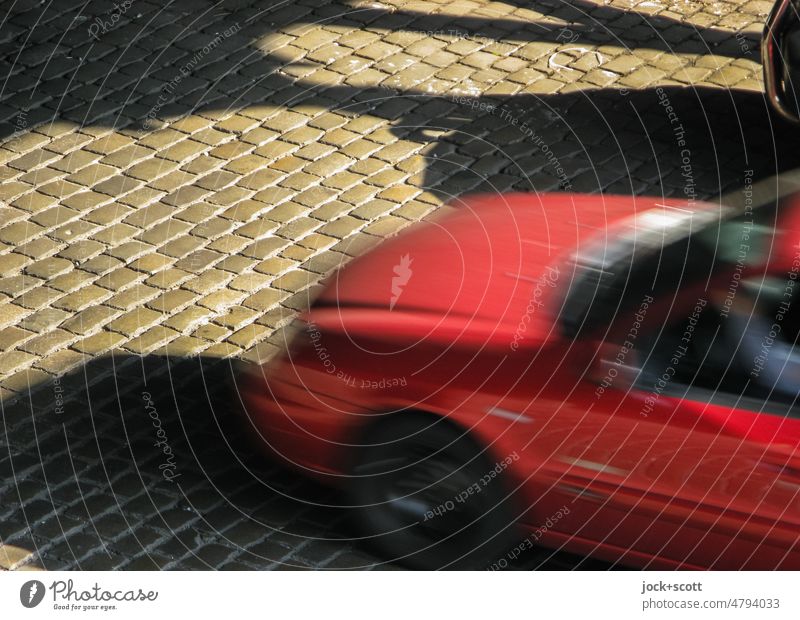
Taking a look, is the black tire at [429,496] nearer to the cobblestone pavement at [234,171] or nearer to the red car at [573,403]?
the red car at [573,403]

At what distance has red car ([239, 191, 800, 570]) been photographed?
3.81 meters

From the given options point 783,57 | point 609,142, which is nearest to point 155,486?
point 609,142

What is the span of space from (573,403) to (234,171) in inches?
133

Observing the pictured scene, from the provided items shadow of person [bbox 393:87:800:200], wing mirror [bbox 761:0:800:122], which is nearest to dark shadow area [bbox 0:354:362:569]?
shadow of person [bbox 393:87:800:200]

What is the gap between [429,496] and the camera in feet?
13.5

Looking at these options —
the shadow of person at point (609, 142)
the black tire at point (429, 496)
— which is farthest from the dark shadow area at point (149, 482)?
the shadow of person at point (609, 142)

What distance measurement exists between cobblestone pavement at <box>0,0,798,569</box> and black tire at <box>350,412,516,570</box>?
191 millimetres

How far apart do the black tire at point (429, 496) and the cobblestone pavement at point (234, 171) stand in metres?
0.19

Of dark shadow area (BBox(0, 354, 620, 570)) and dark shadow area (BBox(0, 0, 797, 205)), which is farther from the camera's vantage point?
dark shadow area (BBox(0, 0, 797, 205))

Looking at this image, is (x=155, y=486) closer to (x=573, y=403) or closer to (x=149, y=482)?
(x=149, y=482)

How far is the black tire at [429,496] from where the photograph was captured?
159 inches

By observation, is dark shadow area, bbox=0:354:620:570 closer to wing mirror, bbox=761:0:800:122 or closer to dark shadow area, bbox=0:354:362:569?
dark shadow area, bbox=0:354:362:569
